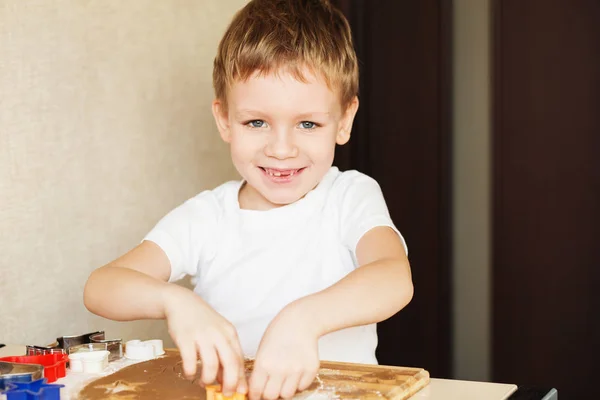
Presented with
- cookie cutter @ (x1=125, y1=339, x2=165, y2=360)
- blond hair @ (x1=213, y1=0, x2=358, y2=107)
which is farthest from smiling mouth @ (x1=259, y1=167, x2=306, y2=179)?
cookie cutter @ (x1=125, y1=339, x2=165, y2=360)

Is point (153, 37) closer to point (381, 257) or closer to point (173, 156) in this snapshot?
point (173, 156)

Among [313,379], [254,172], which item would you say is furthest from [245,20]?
[313,379]

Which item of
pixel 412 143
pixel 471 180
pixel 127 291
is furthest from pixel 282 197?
pixel 471 180

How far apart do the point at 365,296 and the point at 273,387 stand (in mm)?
184

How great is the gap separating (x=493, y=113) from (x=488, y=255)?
1.35ft

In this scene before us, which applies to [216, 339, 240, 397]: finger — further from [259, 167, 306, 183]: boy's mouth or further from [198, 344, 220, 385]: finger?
[259, 167, 306, 183]: boy's mouth

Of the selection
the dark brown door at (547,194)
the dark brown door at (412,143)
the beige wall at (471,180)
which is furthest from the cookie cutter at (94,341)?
the beige wall at (471,180)

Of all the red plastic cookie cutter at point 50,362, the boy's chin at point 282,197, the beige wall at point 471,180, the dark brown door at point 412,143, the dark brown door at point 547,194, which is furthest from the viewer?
the beige wall at point 471,180

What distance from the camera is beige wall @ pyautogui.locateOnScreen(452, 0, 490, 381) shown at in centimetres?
212

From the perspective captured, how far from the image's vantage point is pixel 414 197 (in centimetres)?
200

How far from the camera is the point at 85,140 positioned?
125cm

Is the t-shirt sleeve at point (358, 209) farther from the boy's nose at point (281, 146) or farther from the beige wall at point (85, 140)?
the beige wall at point (85, 140)

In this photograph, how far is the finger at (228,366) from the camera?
0.70m

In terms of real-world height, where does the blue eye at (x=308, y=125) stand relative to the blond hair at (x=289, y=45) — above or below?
below
